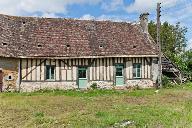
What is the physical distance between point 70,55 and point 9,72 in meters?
4.61

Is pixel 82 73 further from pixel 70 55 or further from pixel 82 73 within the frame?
pixel 70 55

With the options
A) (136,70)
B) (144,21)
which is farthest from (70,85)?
(144,21)

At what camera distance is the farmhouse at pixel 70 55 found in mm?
27609

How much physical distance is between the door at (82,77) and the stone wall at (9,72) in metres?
4.67

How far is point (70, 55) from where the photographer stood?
28562 mm

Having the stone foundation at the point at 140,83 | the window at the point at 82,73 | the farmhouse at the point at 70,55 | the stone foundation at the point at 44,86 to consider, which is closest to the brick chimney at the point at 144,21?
the farmhouse at the point at 70,55

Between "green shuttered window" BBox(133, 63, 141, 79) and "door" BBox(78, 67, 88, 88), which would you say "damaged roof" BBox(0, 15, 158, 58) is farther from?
"door" BBox(78, 67, 88, 88)

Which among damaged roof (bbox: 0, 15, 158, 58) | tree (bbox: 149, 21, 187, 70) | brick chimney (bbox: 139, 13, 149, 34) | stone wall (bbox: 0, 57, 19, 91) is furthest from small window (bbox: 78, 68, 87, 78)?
tree (bbox: 149, 21, 187, 70)

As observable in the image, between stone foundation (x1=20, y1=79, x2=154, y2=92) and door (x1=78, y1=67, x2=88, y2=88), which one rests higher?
door (x1=78, y1=67, x2=88, y2=88)

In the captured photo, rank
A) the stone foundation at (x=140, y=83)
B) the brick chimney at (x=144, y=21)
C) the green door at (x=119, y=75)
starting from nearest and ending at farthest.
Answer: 1. the green door at (x=119, y=75)
2. the stone foundation at (x=140, y=83)
3. the brick chimney at (x=144, y=21)

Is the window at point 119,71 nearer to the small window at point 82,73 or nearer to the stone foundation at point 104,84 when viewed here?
the stone foundation at point 104,84

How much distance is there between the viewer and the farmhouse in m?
27.6

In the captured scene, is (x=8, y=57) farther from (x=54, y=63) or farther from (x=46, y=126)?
(x=46, y=126)

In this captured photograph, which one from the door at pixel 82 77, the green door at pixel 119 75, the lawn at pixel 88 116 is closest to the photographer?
the lawn at pixel 88 116
